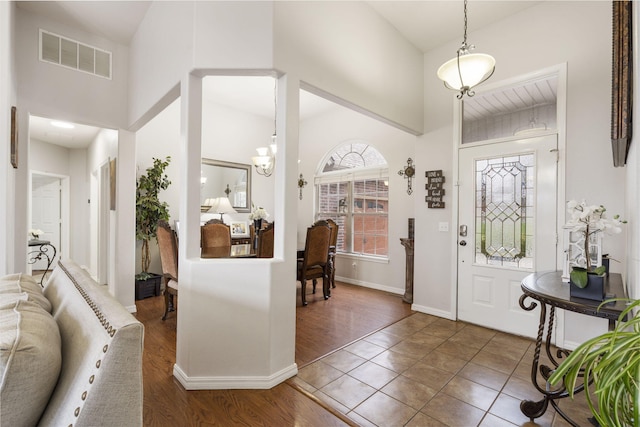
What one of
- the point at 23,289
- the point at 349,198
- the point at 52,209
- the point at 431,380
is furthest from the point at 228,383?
the point at 52,209

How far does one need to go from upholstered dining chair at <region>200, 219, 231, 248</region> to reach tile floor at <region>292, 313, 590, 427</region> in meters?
2.20

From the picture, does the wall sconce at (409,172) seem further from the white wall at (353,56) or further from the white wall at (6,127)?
the white wall at (6,127)

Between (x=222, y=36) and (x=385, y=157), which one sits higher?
(x=222, y=36)

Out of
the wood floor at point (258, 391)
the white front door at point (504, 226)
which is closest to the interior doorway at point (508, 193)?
the white front door at point (504, 226)

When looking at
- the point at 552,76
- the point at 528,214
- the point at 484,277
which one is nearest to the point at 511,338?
the point at 484,277

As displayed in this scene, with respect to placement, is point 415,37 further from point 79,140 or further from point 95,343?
point 79,140

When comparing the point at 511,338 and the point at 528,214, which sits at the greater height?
the point at 528,214

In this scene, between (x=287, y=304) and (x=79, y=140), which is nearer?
(x=287, y=304)

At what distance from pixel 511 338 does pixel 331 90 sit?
9.78ft

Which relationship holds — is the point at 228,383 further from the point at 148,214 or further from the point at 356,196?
the point at 356,196

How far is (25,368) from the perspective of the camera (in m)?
0.71

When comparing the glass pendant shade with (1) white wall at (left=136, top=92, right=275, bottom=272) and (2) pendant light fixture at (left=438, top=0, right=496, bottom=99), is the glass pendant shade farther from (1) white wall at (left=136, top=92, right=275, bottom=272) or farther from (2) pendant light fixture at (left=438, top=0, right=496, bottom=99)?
(1) white wall at (left=136, top=92, right=275, bottom=272)

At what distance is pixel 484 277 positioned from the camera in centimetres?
319

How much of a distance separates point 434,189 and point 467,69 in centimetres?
164
